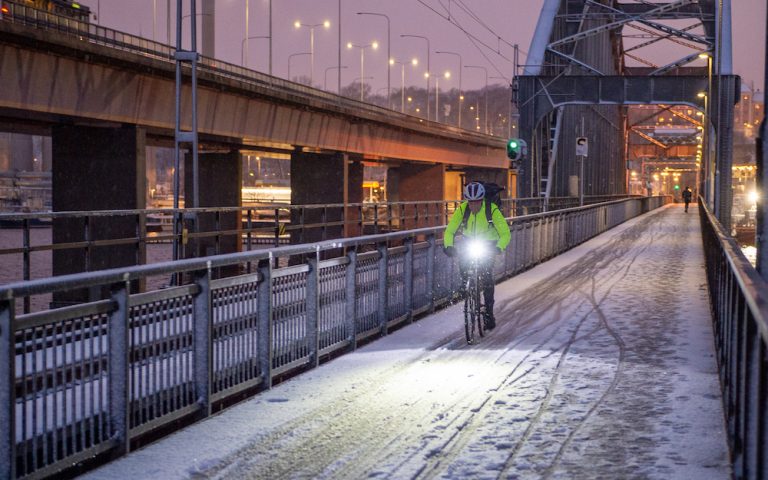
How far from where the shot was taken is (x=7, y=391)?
6039 millimetres

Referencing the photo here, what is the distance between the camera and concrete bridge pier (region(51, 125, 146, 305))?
32.8m

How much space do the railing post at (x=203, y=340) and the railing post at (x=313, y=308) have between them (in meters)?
2.38

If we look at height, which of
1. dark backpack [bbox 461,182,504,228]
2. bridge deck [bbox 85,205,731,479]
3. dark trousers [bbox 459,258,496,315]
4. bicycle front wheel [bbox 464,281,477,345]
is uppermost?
dark backpack [bbox 461,182,504,228]

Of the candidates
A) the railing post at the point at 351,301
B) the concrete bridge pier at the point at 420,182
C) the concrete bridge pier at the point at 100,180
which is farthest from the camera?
the concrete bridge pier at the point at 420,182

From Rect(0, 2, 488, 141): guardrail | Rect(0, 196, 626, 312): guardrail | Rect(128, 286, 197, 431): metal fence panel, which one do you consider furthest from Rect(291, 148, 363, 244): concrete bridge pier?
Rect(128, 286, 197, 431): metal fence panel

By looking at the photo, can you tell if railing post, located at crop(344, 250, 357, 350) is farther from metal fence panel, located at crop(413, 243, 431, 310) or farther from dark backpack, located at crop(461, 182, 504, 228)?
metal fence panel, located at crop(413, 243, 431, 310)

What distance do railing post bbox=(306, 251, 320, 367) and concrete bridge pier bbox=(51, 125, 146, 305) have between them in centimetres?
2262

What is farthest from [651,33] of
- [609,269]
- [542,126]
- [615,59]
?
[609,269]

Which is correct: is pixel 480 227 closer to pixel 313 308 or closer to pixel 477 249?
pixel 477 249


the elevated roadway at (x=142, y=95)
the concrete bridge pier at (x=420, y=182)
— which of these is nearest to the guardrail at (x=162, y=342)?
the elevated roadway at (x=142, y=95)

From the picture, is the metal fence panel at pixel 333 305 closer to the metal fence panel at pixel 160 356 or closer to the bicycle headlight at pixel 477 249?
the bicycle headlight at pixel 477 249

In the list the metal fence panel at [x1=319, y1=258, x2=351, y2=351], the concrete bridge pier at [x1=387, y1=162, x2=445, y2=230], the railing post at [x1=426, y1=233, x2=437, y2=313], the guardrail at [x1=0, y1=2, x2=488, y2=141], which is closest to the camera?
the metal fence panel at [x1=319, y1=258, x2=351, y2=351]

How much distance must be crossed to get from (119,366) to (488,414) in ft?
9.27

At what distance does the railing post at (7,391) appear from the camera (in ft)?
19.7
